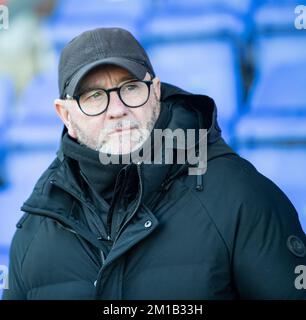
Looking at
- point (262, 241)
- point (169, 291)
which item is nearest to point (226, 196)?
point (262, 241)

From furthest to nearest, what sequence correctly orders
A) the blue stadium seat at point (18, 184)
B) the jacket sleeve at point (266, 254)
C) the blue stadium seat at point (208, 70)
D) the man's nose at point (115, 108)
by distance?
1. the blue stadium seat at point (18, 184)
2. the blue stadium seat at point (208, 70)
3. the man's nose at point (115, 108)
4. the jacket sleeve at point (266, 254)

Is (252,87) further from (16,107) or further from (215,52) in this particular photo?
(16,107)

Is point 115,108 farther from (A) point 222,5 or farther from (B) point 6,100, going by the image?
(B) point 6,100

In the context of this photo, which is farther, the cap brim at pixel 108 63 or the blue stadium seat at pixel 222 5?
the blue stadium seat at pixel 222 5

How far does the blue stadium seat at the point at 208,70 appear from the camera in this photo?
108 inches

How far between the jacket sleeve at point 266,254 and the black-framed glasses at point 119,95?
0.44 meters

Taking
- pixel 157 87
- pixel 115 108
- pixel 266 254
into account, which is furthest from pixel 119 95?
pixel 266 254

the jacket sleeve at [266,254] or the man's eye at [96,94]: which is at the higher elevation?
the man's eye at [96,94]

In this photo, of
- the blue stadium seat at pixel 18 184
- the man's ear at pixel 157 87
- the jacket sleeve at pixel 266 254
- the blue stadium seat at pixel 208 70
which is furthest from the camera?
the blue stadium seat at pixel 18 184

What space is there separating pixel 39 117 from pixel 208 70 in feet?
2.55

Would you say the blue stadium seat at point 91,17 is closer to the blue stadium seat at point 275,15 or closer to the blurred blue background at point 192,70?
the blurred blue background at point 192,70

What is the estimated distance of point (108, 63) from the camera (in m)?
1.96

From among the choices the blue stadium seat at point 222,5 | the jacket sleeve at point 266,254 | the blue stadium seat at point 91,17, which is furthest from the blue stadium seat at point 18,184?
the jacket sleeve at point 266,254

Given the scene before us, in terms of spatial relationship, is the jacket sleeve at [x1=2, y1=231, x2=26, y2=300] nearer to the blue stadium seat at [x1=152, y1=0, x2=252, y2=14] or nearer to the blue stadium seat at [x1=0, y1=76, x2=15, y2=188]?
the blue stadium seat at [x1=0, y1=76, x2=15, y2=188]
